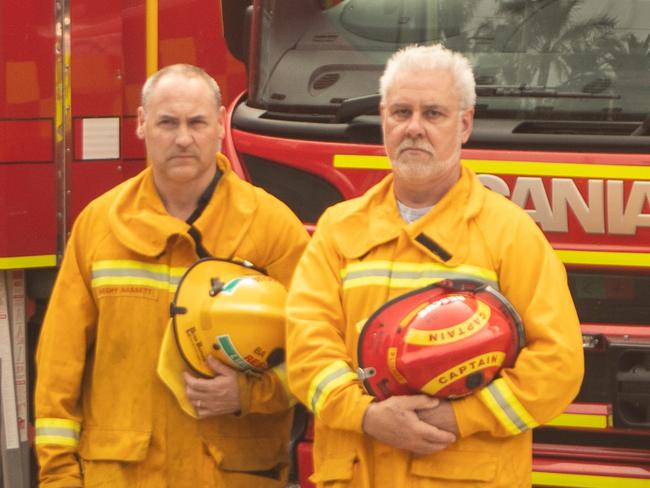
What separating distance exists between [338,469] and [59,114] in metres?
2.41

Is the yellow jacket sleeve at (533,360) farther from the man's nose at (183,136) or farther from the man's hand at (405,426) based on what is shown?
the man's nose at (183,136)

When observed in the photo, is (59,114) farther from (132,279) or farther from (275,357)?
(275,357)

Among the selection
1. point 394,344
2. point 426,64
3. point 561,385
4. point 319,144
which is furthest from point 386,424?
point 319,144

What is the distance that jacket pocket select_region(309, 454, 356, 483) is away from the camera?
139 inches

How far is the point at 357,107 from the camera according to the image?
4633 millimetres

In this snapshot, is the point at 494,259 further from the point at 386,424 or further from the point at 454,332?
the point at 386,424

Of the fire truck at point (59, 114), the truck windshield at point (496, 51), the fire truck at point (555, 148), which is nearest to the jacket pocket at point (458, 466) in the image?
the fire truck at point (555, 148)

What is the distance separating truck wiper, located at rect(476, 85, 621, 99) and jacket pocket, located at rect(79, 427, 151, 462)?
4.78 feet

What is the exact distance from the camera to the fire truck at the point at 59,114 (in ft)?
17.7

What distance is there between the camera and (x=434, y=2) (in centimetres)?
473

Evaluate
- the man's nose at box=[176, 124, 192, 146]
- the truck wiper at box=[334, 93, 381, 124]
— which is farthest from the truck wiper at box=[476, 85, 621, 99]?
the man's nose at box=[176, 124, 192, 146]

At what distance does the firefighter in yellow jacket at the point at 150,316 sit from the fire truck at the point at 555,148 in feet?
2.32

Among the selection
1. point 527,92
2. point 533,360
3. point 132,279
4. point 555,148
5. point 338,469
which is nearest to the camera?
point 533,360

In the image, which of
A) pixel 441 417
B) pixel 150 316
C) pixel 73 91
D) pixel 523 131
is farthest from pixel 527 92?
pixel 73 91
